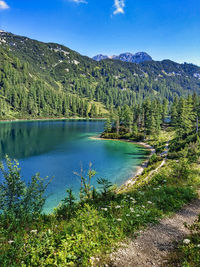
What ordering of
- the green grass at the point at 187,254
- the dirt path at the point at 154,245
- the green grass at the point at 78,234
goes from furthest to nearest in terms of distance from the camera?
the dirt path at the point at 154,245
the green grass at the point at 78,234
the green grass at the point at 187,254

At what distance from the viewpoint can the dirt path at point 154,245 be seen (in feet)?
17.3

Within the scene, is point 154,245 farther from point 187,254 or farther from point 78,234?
point 78,234

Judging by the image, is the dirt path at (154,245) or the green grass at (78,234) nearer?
the green grass at (78,234)

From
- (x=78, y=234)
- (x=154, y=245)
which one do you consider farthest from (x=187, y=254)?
(x=78, y=234)

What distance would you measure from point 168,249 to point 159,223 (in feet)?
6.00

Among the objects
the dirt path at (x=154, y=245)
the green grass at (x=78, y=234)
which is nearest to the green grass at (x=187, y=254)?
the dirt path at (x=154, y=245)

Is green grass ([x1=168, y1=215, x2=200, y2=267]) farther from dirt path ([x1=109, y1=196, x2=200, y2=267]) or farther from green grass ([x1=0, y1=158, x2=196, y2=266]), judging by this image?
green grass ([x1=0, y1=158, x2=196, y2=266])

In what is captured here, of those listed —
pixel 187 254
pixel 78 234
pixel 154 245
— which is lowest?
pixel 154 245

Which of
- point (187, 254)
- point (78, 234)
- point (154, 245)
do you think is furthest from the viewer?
point (154, 245)

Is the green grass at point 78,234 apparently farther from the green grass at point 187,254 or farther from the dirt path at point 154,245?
the green grass at point 187,254

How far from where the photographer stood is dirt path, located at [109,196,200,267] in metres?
5.28

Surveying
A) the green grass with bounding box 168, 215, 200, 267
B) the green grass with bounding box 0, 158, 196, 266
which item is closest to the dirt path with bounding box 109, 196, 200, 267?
the green grass with bounding box 168, 215, 200, 267

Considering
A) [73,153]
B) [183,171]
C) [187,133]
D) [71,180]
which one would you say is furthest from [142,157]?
[183,171]

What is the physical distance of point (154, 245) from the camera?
606 centimetres
